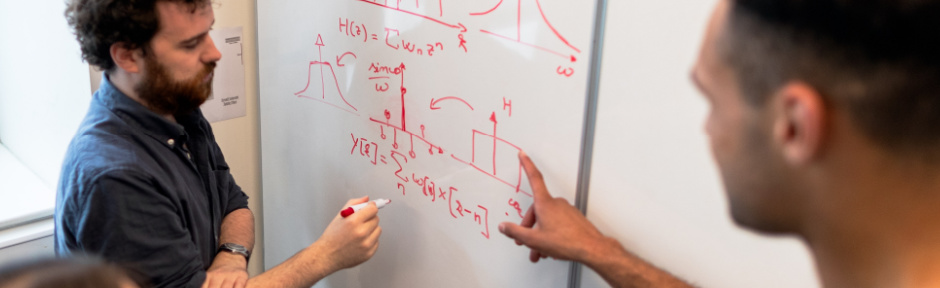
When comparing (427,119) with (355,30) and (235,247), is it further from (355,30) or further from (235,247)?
(235,247)

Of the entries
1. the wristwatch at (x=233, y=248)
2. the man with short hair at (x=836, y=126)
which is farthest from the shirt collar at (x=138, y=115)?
the man with short hair at (x=836, y=126)

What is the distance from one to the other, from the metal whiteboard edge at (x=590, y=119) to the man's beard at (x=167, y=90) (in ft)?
2.47

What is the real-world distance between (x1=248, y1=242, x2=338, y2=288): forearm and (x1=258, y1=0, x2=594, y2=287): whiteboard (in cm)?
21

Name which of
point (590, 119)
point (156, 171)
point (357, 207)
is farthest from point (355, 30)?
point (590, 119)

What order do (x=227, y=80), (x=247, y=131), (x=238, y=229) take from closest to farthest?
(x=238, y=229) → (x=227, y=80) → (x=247, y=131)

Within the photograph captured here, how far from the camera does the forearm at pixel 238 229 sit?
1517 mm

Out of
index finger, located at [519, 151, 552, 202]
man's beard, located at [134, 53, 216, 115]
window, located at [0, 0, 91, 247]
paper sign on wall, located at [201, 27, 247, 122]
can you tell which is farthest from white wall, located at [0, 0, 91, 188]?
index finger, located at [519, 151, 552, 202]

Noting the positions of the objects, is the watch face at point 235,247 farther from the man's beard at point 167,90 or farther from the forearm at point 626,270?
the forearm at point 626,270

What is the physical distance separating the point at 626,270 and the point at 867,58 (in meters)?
0.62

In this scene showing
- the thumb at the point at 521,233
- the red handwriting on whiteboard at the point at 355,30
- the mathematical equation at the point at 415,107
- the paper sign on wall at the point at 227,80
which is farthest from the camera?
the paper sign on wall at the point at 227,80

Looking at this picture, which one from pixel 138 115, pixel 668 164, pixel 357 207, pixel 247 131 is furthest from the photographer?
pixel 247 131

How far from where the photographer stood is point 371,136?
154cm

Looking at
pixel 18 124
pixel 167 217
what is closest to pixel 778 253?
pixel 167 217

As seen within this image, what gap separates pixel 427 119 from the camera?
1391 mm
